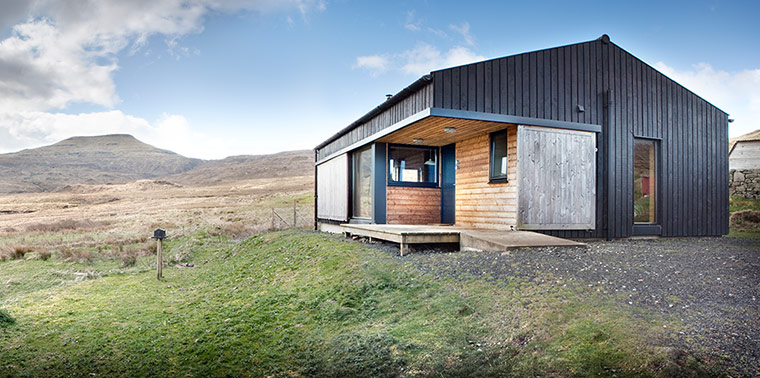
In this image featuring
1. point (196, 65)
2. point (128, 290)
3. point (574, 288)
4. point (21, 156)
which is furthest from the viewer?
point (21, 156)

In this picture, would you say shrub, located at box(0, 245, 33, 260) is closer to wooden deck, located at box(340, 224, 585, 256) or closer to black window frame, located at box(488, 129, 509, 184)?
wooden deck, located at box(340, 224, 585, 256)

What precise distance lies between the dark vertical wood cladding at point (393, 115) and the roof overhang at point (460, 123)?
16cm

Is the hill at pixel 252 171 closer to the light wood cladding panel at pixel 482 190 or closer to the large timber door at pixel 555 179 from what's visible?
the light wood cladding panel at pixel 482 190

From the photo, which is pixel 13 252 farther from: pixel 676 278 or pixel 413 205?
pixel 676 278

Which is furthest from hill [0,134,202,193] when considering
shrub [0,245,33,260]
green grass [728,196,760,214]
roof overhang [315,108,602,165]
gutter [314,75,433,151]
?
green grass [728,196,760,214]

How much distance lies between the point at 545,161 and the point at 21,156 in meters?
115

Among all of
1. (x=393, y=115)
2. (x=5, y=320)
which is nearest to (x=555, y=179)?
(x=393, y=115)

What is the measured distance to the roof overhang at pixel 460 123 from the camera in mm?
7842

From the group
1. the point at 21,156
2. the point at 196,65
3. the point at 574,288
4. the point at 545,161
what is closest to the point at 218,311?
the point at 574,288

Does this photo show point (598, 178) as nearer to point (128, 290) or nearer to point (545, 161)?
point (545, 161)

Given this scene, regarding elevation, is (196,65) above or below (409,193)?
above

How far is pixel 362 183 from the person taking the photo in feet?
39.3

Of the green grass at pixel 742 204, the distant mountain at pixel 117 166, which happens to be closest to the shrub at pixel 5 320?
the green grass at pixel 742 204

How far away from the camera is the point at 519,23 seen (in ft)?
37.4
